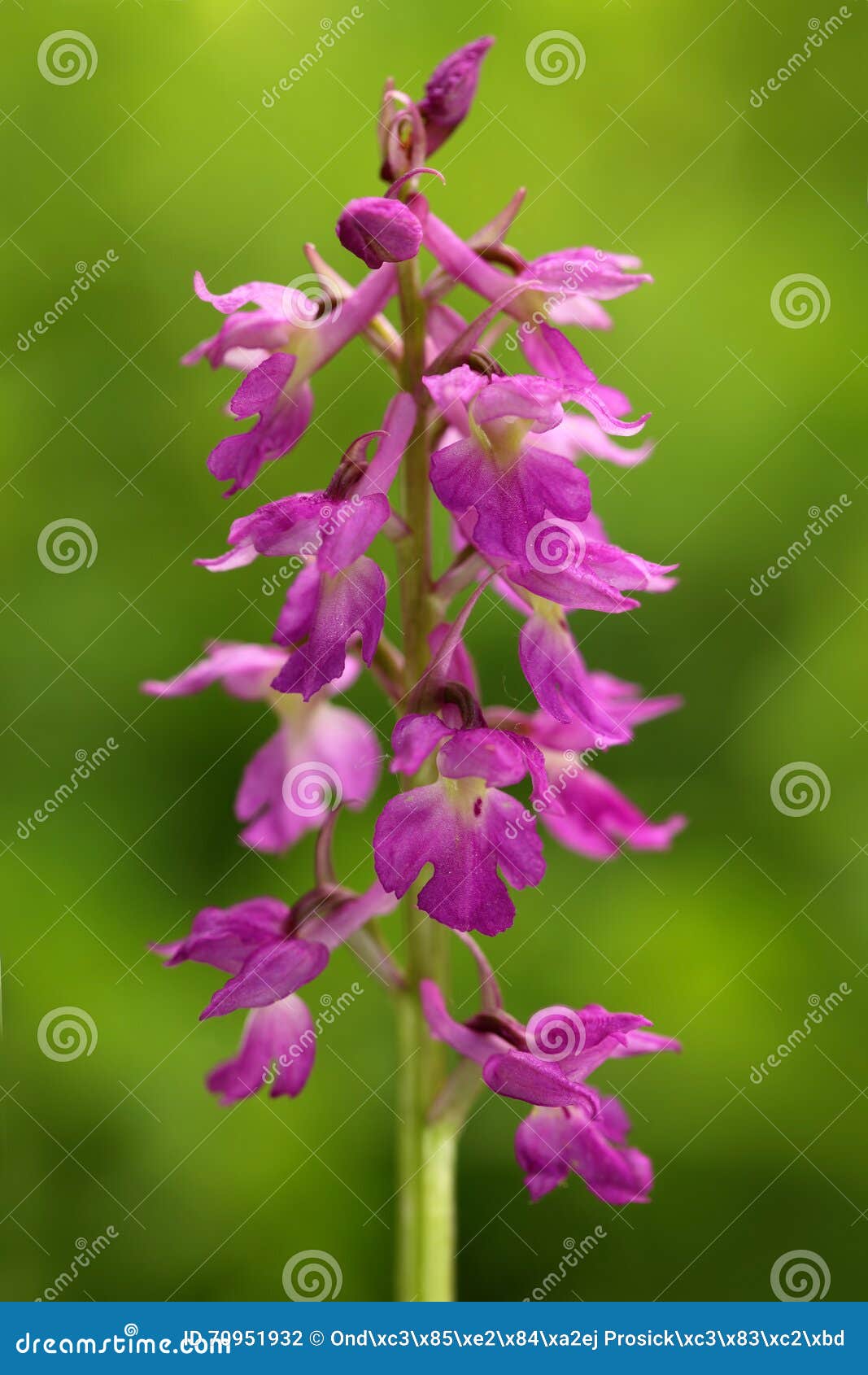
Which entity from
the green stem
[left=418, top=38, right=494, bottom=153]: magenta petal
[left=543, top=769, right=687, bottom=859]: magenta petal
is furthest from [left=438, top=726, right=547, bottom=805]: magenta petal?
[left=418, top=38, right=494, bottom=153]: magenta petal

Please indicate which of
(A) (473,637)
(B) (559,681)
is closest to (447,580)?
(B) (559,681)

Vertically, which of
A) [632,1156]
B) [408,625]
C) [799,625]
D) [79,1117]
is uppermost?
[799,625]

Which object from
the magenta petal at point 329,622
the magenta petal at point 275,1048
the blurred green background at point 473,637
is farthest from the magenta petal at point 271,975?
the blurred green background at point 473,637

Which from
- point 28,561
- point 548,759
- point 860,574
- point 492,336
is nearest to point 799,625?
point 860,574

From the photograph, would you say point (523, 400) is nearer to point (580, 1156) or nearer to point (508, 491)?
point (508, 491)

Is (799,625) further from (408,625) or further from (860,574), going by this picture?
(408,625)

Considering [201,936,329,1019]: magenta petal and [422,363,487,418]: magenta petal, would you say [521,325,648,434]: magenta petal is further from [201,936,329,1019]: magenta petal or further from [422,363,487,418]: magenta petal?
[201,936,329,1019]: magenta petal

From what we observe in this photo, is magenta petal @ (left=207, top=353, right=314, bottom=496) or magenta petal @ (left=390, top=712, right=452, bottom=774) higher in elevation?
magenta petal @ (left=207, top=353, right=314, bottom=496)
